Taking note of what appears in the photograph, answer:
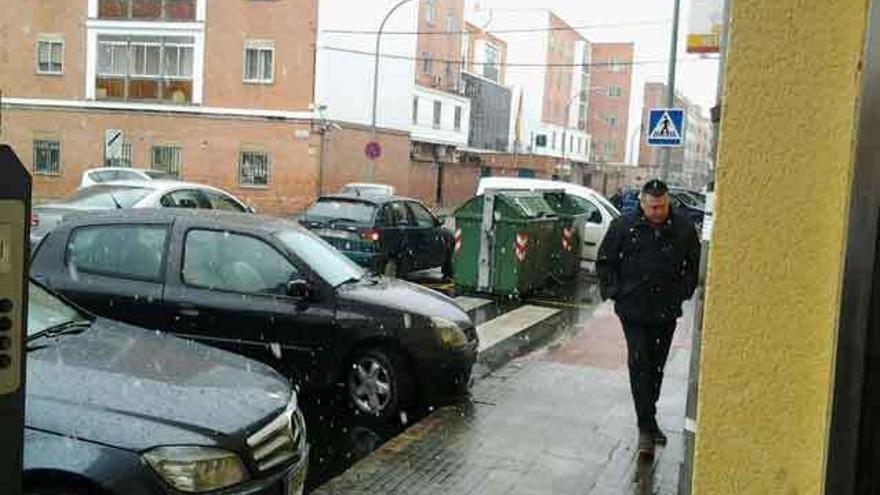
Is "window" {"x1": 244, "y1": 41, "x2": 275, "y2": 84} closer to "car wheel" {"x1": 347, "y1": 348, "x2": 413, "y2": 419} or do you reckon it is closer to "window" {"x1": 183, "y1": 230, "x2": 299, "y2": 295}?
"window" {"x1": 183, "y1": 230, "x2": 299, "y2": 295}

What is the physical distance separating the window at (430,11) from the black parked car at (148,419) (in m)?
50.8

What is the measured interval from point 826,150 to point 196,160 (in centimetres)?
3725

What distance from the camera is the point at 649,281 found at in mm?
5934

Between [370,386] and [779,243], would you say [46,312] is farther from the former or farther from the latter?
[779,243]

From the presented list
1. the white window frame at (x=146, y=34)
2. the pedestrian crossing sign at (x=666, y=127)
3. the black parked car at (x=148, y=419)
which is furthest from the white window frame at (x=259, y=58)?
the black parked car at (x=148, y=419)

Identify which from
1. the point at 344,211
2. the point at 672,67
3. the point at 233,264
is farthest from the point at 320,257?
the point at 672,67

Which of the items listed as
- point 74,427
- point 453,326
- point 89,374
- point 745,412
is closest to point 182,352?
point 89,374

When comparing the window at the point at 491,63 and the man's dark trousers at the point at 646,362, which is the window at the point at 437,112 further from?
the man's dark trousers at the point at 646,362

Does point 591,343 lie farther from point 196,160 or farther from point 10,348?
point 196,160

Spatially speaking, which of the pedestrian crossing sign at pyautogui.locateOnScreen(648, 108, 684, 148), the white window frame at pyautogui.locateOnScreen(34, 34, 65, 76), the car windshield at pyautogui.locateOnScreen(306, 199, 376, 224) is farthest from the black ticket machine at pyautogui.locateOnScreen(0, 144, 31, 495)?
the white window frame at pyautogui.locateOnScreen(34, 34, 65, 76)

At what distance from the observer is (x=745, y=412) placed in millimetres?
1643

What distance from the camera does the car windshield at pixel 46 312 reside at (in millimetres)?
4523

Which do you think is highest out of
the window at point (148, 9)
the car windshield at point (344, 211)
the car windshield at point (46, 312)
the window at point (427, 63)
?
the window at point (427, 63)

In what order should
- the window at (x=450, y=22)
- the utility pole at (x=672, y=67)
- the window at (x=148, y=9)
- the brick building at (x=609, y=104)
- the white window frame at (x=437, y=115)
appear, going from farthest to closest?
1. the brick building at (x=609, y=104)
2. the window at (x=450, y=22)
3. the white window frame at (x=437, y=115)
4. the window at (x=148, y=9)
5. the utility pole at (x=672, y=67)
